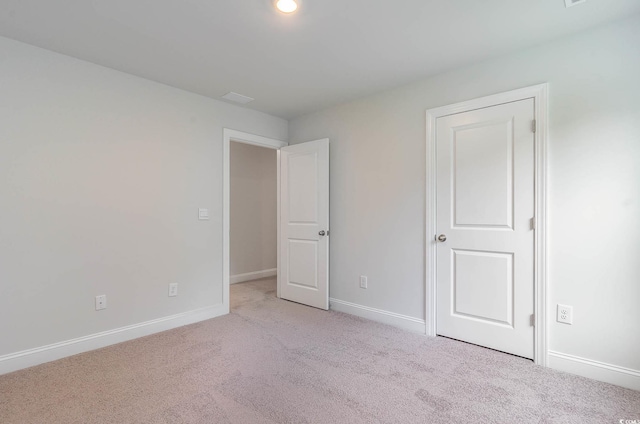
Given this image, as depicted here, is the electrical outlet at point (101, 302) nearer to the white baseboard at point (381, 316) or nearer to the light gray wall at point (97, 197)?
the light gray wall at point (97, 197)

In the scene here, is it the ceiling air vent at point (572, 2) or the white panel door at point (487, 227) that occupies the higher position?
the ceiling air vent at point (572, 2)

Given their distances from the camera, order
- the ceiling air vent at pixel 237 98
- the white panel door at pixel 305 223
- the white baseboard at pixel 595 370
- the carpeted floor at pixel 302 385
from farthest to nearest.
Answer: the white panel door at pixel 305 223 → the ceiling air vent at pixel 237 98 → the white baseboard at pixel 595 370 → the carpeted floor at pixel 302 385

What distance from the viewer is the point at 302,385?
6.50 ft

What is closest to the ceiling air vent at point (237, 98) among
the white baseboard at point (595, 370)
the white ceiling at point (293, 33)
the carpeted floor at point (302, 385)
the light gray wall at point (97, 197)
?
the light gray wall at point (97, 197)

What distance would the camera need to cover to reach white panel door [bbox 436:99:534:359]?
2.33 meters

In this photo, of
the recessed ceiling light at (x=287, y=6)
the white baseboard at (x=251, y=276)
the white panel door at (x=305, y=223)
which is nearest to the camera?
the recessed ceiling light at (x=287, y=6)

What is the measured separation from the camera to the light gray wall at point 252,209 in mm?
5152

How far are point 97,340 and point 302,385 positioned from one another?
182cm

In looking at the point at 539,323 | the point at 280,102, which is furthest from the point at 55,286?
the point at 539,323

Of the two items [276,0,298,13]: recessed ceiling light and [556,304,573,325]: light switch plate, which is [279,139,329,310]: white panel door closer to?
[276,0,298,13]: recessed ceiling light

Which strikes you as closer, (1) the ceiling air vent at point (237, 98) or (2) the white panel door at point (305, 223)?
(1) the ceiling air vent at point (237, 98)

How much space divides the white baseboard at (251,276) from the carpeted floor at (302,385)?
2.23m

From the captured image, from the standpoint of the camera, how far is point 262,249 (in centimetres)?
551

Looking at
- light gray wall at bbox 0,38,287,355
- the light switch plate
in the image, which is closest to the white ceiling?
light gray wall at bbox 0,38,287,355
